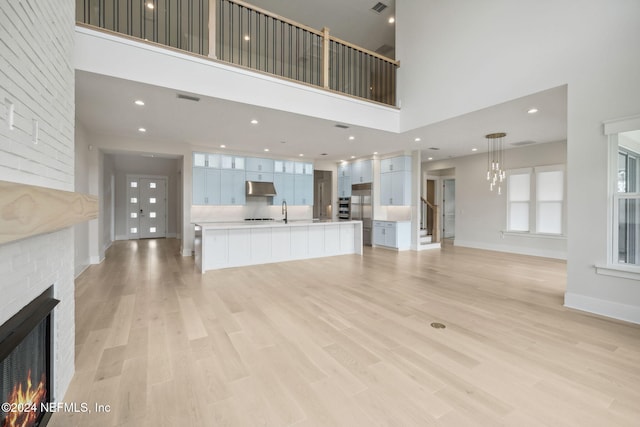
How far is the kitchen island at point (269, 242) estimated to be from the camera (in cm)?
537

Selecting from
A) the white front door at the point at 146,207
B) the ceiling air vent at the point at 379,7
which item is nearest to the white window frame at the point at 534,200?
the ceiling air vent at the point at 379,7

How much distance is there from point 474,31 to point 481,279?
13.6 ft

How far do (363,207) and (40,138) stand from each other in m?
8.28

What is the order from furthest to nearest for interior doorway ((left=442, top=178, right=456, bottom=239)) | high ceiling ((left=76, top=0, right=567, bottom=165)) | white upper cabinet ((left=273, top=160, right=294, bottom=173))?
interior doorway ((left=442, top=178, right=456, bottom=239)), white upper cabinet ((left=273, top=160, right=294, bottom=173)), high ceiling ((left=76, top=0, right=567, bottom=165))

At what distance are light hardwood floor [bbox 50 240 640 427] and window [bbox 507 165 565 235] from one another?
360 centimetres

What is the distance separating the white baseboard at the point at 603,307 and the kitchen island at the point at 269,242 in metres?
4.26

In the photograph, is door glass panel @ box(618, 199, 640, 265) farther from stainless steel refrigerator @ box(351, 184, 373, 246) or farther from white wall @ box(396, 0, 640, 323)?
stainless steel refrigerator @ box(351, 184, 373, 246)

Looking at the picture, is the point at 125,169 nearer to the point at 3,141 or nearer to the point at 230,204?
the point at 230,204

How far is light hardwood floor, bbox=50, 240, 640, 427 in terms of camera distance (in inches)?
66.1

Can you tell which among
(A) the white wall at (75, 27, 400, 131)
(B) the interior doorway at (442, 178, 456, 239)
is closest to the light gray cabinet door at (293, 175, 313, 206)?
(A) the white wall at (75, 27, 400, 131)

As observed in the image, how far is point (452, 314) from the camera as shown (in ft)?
10.6

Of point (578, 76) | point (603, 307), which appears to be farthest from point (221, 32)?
point (603, 307)

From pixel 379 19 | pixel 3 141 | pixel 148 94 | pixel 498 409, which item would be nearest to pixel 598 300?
pixel 498 409

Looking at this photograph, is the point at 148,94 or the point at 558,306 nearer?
the point at 558,306
